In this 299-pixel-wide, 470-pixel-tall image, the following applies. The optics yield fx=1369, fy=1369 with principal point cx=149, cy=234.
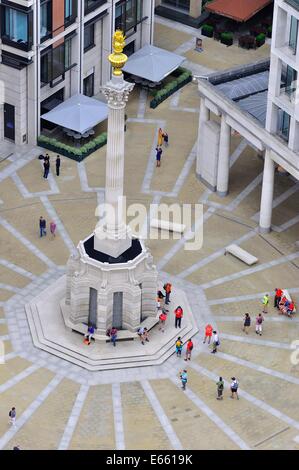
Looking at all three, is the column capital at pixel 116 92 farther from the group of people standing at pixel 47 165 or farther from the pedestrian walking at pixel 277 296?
the group of people standing at pixel 47 165

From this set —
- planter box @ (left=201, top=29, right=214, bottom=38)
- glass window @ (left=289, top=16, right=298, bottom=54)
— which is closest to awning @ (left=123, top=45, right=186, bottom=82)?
planter box @ (left=201, top=29, right=214, bottom=38)

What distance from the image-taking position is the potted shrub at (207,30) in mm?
145875

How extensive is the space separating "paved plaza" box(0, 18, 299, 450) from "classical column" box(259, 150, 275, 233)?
108 centimetres

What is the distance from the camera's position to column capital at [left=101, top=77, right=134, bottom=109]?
9512 centimetres

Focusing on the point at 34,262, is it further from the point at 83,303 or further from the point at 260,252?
the point at 260,252

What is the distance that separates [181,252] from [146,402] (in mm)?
19255

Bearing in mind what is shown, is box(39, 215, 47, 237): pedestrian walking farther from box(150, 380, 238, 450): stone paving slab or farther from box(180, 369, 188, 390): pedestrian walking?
box(180, 369, 188, 390): pedestrian walking

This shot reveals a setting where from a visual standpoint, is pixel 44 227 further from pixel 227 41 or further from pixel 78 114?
pixel 227 41

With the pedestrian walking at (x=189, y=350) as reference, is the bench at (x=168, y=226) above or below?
above

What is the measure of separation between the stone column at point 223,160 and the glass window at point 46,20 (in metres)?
18.0

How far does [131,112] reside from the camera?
133000mm

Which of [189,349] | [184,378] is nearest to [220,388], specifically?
[184,378]

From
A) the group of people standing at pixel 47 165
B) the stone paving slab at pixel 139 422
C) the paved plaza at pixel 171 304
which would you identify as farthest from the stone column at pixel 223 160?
the stone paving slab at pixel 139 422

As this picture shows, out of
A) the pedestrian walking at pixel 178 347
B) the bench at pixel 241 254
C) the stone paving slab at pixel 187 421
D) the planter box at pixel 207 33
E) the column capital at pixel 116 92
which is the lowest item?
the stone paving slab at pixel 187 421
